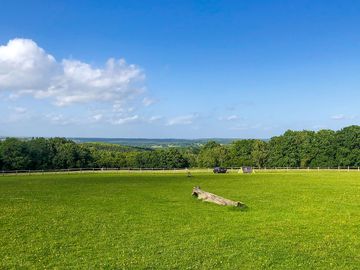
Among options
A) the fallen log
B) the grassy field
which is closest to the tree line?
the grassy field

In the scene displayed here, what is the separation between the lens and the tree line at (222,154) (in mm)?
113438

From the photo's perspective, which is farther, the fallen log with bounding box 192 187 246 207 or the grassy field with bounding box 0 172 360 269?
the fallen log with bounding box 192 187 246 207

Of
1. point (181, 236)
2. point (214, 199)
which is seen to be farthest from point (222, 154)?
point (181, 236)

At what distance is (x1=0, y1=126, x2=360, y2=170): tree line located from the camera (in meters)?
113

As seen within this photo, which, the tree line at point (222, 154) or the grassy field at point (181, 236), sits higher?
the tree line at point (222, 154)

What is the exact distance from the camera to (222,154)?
148 metres

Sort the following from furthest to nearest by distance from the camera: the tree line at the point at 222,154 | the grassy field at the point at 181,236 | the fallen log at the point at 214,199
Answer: the tree line at the point at 222,154 < the fallen log at the point at 214,199 < the grassy field at the point at 181,236

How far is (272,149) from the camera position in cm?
13462

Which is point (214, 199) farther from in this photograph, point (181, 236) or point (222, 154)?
point (222, 154)

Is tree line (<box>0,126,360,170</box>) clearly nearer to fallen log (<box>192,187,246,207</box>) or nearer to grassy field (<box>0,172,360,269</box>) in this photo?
grassy field (<box>0,172,360,269</box>)

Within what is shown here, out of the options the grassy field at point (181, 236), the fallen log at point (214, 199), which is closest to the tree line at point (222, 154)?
the grassy field at point (181, 236)

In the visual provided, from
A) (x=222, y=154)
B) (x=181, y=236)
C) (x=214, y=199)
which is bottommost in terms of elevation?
(x=181, y=236)

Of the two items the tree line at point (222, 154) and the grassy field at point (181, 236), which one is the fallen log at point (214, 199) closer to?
the grassy field at point (181, 236)

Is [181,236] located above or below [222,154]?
below
